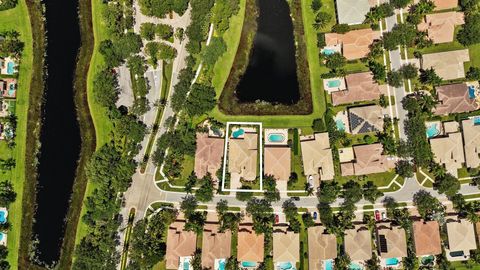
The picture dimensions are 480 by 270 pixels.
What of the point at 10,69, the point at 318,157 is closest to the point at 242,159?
the point at 318,157

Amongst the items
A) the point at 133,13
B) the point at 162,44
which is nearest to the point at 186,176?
the point at 162,44

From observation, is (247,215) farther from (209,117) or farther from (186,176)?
(209,117)

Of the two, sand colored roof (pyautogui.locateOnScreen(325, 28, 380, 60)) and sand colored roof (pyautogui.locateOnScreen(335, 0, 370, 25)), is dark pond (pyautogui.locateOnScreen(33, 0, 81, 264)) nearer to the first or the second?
sand colored roof (pyautogui.locateOnScreen(325, 28, 380, 60))

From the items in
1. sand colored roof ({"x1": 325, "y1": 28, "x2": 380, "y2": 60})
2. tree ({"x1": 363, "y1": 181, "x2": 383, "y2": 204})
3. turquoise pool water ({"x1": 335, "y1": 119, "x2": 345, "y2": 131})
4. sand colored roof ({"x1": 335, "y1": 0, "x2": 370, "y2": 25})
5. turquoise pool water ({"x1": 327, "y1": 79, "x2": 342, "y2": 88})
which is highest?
sand colored roof ({"x1": 335, "y1": 0, "x2": 370, "y2": 25})

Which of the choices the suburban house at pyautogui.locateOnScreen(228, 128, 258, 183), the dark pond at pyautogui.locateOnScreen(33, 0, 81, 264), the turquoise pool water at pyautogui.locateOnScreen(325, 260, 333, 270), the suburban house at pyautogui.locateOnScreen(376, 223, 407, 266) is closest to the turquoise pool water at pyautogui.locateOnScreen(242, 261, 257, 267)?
the turquoise pool water at pyautogui.locateOnScreen(325, 260, 333, 270)

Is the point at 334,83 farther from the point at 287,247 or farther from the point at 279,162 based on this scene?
the point at 287,247

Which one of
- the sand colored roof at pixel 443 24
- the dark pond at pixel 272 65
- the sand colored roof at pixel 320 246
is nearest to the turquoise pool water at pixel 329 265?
the sand colored roof at pixel 320 246

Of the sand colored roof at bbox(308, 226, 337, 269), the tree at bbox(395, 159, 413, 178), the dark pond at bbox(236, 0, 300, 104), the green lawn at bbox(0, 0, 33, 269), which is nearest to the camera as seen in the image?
the tree at bbox(395, 159, 413, 178)
